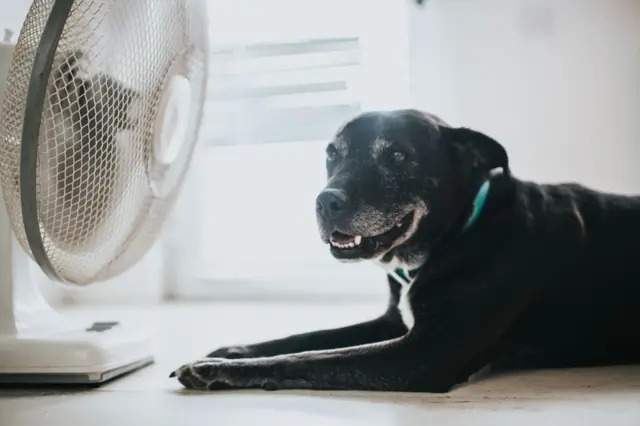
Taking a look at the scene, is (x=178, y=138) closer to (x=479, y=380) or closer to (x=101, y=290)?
(x=479, y=380)

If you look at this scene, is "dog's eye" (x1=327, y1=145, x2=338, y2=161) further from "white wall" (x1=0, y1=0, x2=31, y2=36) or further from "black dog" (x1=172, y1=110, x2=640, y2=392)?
"white wall" (x1=0, y1=0, x2=31, y2=36)

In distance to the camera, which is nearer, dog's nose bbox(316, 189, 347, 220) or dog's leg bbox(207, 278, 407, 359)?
dog's nose bbox(316, 189, 347, 220)

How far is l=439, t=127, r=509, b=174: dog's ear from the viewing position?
1.09m

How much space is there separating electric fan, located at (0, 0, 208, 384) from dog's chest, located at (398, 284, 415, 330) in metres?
0.41

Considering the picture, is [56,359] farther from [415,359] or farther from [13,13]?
[13,13]

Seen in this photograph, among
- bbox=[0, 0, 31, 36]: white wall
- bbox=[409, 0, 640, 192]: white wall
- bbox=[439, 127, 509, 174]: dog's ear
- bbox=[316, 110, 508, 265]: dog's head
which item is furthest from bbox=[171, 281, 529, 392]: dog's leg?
bbox=[0, 0, 31, 36]: white wall

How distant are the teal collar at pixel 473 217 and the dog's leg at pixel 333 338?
8 cm

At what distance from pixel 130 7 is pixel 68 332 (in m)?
0.54

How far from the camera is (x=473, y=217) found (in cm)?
108

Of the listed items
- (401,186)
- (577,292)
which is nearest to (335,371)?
(401,186)

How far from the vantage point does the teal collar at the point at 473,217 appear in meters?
1.07

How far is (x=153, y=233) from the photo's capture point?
42.6 inches

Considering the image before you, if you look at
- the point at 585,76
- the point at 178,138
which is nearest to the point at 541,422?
the point at 178,138

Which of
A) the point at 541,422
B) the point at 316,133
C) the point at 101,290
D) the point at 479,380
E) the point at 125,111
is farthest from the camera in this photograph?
the point at 101,290
